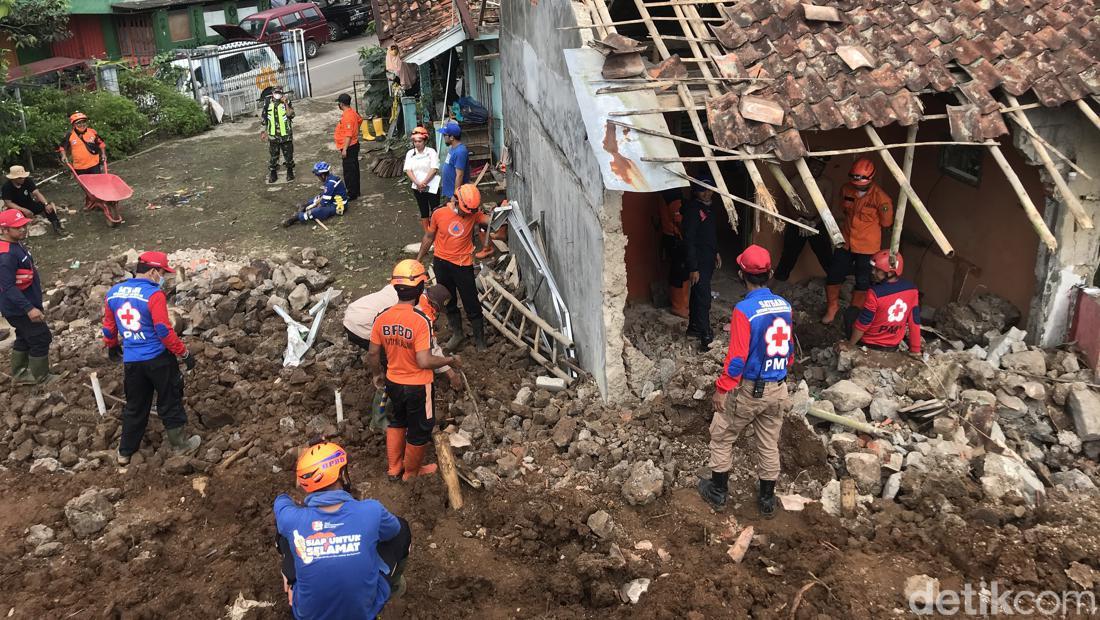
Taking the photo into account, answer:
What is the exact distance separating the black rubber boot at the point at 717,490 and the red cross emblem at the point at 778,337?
100 cm

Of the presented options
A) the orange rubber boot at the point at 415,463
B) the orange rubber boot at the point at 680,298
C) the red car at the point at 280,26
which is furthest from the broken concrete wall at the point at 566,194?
the red car at the point at 280,26

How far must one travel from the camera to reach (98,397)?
24.7ft

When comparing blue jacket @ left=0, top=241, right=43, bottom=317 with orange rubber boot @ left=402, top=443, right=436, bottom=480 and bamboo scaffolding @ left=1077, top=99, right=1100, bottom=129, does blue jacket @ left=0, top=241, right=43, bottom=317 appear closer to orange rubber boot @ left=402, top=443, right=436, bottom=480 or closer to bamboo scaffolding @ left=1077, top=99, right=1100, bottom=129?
orange rubber boot @ left=402, top=443, right=436, bottom=480

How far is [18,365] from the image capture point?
325 inches

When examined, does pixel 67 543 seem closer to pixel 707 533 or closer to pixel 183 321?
pixel 183 321

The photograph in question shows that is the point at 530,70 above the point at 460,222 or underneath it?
above

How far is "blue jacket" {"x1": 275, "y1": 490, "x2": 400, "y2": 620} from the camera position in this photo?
12.6 ft

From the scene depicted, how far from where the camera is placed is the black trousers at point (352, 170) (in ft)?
44.3

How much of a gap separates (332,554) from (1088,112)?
6627 millimetres

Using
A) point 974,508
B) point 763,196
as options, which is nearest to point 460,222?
point 763,196

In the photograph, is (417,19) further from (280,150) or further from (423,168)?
(423,168)

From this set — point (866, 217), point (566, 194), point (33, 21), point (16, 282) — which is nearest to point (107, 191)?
point (16, 282)

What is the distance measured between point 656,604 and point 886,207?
4.84 m

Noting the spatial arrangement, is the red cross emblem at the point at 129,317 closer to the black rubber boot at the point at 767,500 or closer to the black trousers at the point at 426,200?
the black rubber boot at the point at 767,500
